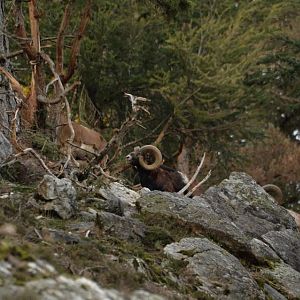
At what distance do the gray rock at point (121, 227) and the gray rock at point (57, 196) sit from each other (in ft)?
0.98

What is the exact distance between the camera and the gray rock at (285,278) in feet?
29.7

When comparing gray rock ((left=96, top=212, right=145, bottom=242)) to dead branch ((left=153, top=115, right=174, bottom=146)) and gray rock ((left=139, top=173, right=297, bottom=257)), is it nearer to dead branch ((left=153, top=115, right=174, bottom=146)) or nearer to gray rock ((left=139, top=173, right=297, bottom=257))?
gray rock ((left=139, top=173, right=297, bottom=257))

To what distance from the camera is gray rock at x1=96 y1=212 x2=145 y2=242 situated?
815 cm

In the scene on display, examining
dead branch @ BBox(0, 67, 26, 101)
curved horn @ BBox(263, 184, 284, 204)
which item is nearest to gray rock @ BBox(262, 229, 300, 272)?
dead branch @ BBox(0, 67, 26, 101)

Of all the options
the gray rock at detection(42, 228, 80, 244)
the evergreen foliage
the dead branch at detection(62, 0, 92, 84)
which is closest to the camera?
the gray rock at detection(42, 228, 80, 244)

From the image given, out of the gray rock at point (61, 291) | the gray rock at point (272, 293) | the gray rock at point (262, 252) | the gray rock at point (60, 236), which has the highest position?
the gray rock at point (61, 291)

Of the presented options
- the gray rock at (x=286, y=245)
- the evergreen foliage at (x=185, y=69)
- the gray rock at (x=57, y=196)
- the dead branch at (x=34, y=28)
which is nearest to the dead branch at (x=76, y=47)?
the dead branch at (x=34, y=28)

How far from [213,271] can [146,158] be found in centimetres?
1108

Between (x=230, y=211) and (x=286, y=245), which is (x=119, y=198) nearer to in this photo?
(x=286, y=245)

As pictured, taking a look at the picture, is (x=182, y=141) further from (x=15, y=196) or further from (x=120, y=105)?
(x=15, y=196)

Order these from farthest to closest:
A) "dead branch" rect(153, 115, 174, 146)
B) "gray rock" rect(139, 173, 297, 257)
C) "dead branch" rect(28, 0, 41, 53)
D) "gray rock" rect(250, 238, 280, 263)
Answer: "dead branch" rect(153, 115, 174, 146), "dead branch" rect(28, 0, 41, 53), "gray rock" rect(250, 238, 280, 263), "gray rock" rect(139, 173, 297, 257)

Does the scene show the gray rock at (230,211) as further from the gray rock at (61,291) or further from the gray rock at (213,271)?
the gray rock at (61,291)

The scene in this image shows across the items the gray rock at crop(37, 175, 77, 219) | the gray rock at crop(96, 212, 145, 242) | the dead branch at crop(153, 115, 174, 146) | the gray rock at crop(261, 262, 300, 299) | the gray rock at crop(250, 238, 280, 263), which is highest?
the gray rock at crop(37, 175, 77, 219)

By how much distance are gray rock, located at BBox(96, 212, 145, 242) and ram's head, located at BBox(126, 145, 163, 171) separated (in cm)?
997
